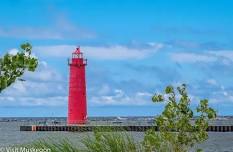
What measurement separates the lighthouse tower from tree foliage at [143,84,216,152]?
172 feet

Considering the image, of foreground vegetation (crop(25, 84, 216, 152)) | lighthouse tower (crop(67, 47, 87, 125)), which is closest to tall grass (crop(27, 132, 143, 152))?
foreground vegetation (crop(25, 84, 216, 152))

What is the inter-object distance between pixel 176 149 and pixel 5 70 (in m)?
5.14

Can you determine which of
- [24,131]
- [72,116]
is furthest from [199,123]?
[24,131]

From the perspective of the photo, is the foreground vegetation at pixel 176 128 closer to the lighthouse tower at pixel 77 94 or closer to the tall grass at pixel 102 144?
the tall grass at pixel 102 144

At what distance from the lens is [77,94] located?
66562 mm

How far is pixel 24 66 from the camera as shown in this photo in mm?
10078

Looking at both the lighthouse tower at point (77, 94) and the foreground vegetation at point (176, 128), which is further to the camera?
the lighthouse tower at point (77, 94)

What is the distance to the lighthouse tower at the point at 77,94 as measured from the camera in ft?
219

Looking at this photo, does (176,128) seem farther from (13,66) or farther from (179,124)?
(13,66)

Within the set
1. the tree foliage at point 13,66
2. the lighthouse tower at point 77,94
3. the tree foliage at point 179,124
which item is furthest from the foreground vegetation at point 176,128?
the lighthouse tower at point 77,94

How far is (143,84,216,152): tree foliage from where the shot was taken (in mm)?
13984

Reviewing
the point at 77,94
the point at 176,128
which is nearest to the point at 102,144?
the point at 176,128

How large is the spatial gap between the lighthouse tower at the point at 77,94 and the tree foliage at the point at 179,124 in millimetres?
52404

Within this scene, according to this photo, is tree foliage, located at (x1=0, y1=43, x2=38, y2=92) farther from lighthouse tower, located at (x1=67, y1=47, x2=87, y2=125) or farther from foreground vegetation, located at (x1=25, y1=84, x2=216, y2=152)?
lighthouse tower, located at (x1=67, y1=47, x2=87, y2=125)
